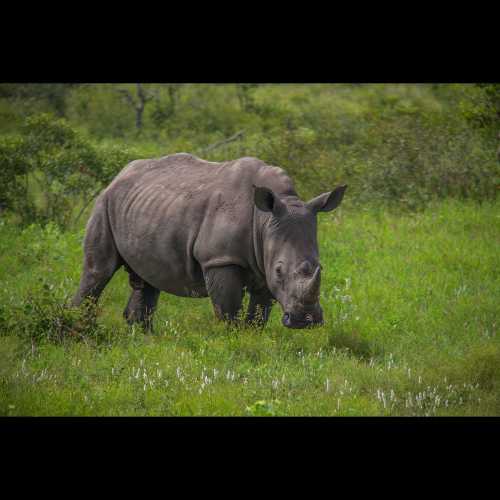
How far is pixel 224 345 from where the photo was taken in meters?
7.70

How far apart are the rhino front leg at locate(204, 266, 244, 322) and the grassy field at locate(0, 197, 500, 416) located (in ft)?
0.64

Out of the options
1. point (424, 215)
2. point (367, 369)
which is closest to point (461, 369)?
point (367, 369)

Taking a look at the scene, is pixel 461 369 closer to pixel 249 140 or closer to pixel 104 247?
pixel 104 247

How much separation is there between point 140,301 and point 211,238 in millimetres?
1749

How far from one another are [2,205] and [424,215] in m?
6.75

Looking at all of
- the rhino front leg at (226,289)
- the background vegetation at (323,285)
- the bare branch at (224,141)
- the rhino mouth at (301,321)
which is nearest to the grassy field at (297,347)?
the background vegetation at (323,285)

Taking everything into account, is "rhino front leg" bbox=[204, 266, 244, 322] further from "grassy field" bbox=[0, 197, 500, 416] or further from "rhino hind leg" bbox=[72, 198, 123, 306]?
"rhino hind leg" bbox=[72, 198, 123, 306]

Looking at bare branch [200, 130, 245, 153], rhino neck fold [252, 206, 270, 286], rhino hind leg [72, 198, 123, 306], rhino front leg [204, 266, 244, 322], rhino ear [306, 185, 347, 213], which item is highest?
rhino ear [306, 185, 347, 213]

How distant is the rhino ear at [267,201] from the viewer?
7574mm

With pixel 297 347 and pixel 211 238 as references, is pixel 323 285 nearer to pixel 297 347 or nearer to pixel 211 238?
pixel 297 347

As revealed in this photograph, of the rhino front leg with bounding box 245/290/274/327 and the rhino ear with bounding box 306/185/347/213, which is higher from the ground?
the rhino ear with bounding box 306/185/347/213

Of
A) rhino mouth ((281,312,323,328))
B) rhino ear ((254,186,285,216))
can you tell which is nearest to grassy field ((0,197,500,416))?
rhino mouth ((281,312,323,328))

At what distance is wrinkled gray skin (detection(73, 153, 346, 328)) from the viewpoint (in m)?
7.61

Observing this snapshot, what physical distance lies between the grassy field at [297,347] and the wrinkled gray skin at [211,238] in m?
0.41
